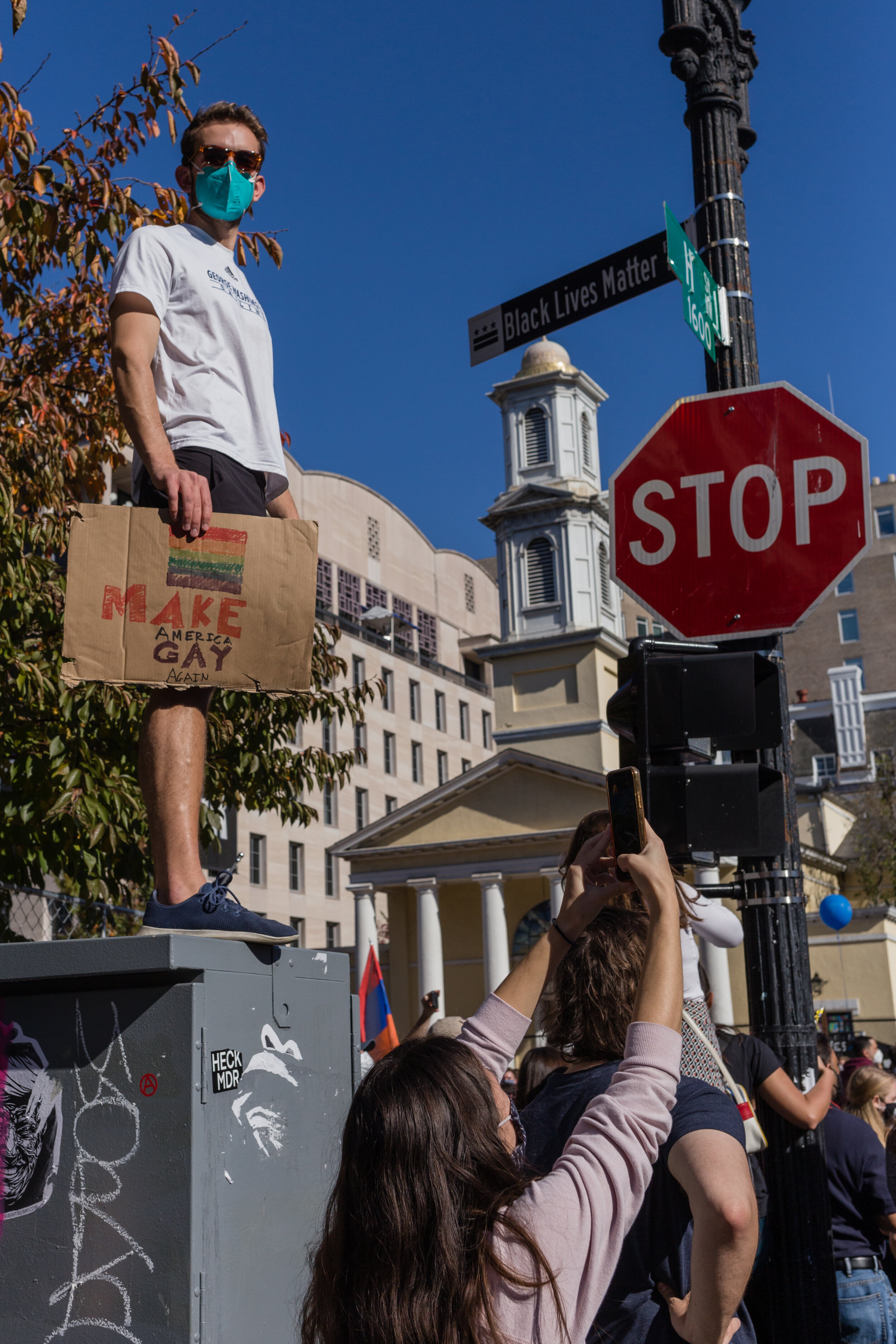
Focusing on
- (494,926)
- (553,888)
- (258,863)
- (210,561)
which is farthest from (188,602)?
(258,863)

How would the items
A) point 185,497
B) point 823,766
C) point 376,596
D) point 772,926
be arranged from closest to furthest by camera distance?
point 185,497
point 772,926
point 823,766
point 376,596

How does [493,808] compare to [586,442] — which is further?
[586,442]

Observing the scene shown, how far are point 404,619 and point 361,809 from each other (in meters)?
11.9

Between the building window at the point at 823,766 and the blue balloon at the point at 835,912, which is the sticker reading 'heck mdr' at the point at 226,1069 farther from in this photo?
the building window at the point at 823,766

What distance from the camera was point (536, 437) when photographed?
181ft

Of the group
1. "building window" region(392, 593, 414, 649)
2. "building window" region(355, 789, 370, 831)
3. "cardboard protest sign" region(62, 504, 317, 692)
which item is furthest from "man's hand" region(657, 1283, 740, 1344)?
"building window" region(392, 593, 414, 649)

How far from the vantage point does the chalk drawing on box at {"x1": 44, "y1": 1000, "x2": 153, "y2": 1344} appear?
260 cm

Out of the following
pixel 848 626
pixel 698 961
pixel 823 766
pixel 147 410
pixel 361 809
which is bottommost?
pixel 698 961

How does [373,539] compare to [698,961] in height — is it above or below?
above

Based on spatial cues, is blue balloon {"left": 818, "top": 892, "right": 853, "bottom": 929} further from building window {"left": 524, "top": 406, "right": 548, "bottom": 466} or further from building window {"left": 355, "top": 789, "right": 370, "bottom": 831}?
building window {"left": 355, "top": 789, "right": 370, "bottom": 831}

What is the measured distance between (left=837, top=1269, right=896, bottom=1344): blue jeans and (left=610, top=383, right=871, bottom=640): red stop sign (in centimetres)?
268

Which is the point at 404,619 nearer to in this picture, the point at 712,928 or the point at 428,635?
the point at 428,635

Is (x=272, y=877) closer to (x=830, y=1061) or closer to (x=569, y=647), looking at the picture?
(x=569, y=647)

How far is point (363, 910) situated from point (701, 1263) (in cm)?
4699
